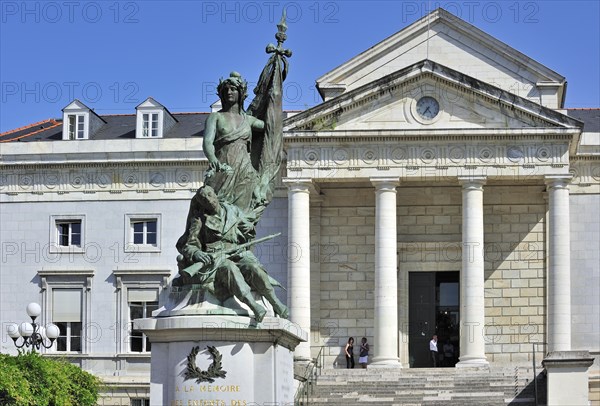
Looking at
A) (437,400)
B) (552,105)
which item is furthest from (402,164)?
(437,400)

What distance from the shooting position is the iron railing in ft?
141

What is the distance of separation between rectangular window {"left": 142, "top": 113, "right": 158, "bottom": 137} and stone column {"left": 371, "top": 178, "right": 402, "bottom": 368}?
11.0 m

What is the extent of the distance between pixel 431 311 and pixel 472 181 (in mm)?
6707

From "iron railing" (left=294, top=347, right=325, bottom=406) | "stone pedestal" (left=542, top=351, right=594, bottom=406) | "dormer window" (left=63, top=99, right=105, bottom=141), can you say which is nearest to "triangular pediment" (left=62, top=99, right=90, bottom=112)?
"dormer window" (left=63, top=99, right=105, bottom=141)

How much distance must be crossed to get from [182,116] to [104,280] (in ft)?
30.3

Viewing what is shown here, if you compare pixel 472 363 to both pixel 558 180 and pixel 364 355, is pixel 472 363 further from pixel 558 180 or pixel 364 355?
pixel 558 180

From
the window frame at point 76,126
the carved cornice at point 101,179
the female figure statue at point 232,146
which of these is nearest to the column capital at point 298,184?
the carved cornice at point 101,179

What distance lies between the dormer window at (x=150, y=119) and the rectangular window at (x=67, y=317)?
7.18 meters

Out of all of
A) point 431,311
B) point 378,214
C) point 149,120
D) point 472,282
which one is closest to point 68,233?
point 149,120

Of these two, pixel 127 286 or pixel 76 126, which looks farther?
pixel 76 126

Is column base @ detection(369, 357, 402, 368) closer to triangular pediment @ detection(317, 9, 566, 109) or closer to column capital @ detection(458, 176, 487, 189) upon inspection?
column capital @ detection(458, 176, 487, 189)

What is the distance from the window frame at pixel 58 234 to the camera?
2242 inches

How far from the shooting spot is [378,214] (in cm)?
5219

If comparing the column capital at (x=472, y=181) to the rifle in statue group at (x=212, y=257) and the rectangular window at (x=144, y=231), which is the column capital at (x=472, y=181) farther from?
the rifle in statue group at (x=212, y=257)
